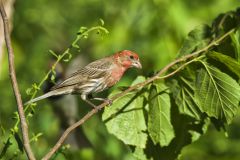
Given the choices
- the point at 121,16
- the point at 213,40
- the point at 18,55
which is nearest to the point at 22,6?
the point at 18,55

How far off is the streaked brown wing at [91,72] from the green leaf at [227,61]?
3.36 metres

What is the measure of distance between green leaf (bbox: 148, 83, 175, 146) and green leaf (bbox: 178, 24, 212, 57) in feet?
1.46

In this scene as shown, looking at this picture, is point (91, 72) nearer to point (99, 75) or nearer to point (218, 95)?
point (99, 75)

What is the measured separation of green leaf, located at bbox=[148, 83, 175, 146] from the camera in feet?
17.6

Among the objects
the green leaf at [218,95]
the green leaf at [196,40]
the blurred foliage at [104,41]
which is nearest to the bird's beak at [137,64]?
the blurred foliage at [104,41]

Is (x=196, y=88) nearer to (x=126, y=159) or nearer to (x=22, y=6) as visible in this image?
(x=126, y=159)

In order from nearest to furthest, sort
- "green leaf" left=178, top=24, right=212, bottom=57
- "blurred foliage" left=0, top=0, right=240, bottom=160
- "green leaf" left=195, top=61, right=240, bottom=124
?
1. "green leaf" left=195, top=61, right=240, bottom=124
2. "green leaf" left=178, top=24, right=212, bottom=57
3. "blurred foliage" left=0, top=0, right=240, bottom=160

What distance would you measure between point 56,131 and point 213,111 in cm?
640

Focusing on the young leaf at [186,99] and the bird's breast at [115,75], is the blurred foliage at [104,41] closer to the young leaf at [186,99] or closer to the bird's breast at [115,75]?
the bird's breast at [115,75]

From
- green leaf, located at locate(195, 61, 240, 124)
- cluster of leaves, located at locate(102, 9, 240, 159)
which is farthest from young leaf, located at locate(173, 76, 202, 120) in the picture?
green leaf, located at locate(195, 61, 240, 124)

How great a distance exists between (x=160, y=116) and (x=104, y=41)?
20.2 ft

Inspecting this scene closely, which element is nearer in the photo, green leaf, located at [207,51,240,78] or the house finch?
green leaf, located at [207,51,240,78]

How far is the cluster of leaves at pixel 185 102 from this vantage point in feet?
17.2

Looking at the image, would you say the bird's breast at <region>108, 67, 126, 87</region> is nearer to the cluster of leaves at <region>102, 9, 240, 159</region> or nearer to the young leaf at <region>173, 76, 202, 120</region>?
the cluster of leaves at <region>102, 9, 240, 159</region>
